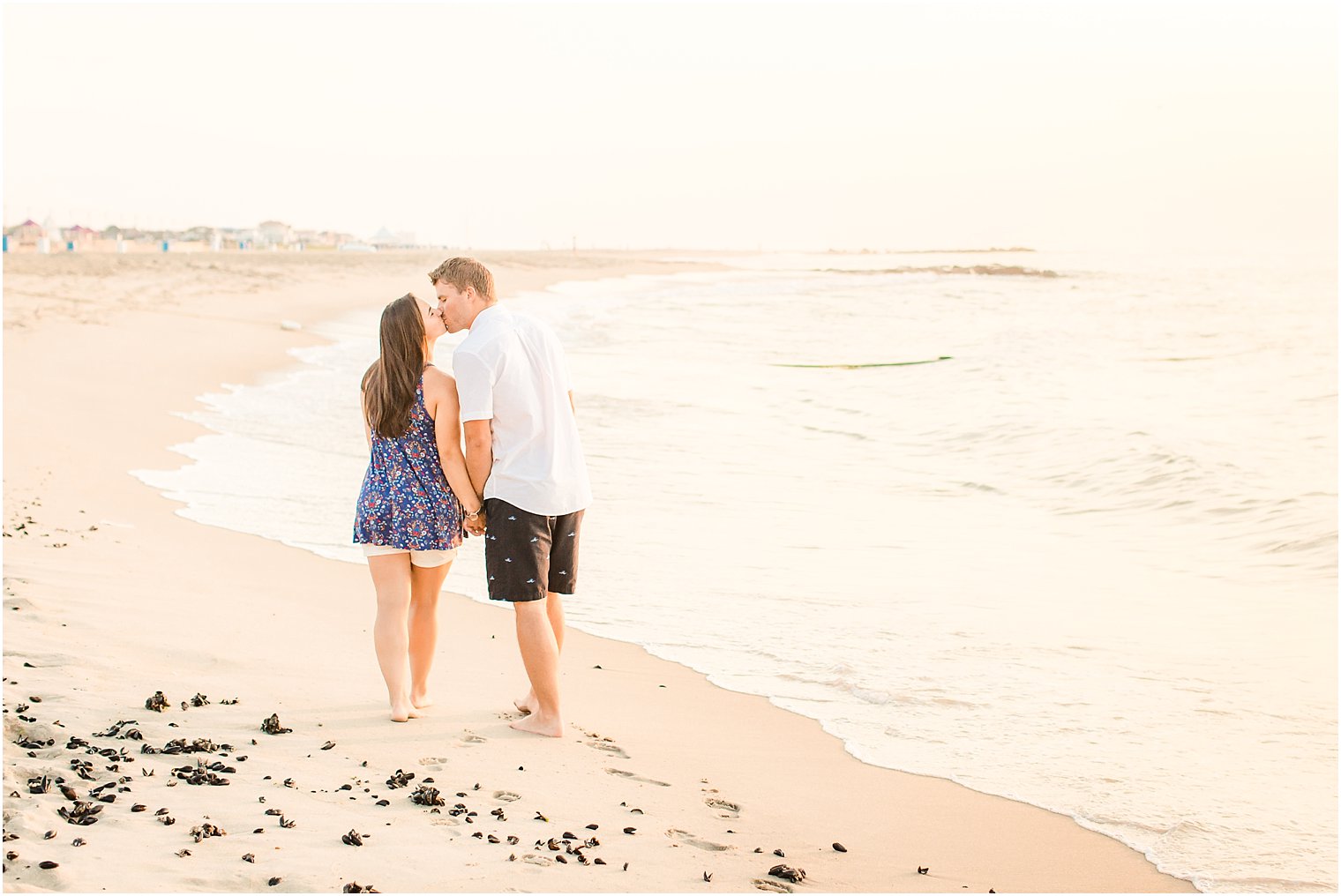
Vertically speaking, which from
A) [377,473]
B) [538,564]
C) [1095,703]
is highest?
[377,473]

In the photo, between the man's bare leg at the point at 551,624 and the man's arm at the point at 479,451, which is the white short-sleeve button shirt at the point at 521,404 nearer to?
the man's arm at the point at 479,451

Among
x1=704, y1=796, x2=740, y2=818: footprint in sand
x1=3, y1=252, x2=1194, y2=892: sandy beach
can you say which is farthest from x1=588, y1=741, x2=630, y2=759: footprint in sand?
x1=704, y1=796, x2=740, y2=818: footprint in sand

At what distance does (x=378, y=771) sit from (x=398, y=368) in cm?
134

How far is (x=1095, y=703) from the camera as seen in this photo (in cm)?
491

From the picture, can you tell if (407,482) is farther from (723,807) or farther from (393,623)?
(723,807)

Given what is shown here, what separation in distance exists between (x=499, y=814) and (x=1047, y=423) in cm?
1175

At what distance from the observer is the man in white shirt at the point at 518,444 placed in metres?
3.95

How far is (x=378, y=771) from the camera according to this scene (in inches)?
143

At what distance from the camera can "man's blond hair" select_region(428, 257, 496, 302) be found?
404 centimetres

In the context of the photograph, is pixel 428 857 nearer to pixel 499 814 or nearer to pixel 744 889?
pixel 499 814

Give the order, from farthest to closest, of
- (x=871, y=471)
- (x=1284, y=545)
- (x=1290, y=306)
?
(x=1290, y=306) → (x=871, y=471) → (x=1284, y=545)

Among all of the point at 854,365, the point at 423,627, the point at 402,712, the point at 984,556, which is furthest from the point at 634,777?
the point at 854,365

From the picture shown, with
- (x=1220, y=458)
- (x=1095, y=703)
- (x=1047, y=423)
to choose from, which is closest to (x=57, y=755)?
(x=1095, y=703)

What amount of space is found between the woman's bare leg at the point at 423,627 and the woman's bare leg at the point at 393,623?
63mm
